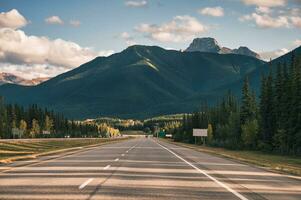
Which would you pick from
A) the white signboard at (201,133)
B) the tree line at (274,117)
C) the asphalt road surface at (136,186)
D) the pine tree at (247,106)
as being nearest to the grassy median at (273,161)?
the asphalt road surface at (136,186)

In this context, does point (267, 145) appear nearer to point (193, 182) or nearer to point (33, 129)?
point (193, 182)

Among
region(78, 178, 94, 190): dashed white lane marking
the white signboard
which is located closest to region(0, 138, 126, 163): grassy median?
region(78, 178, 94, 190): dashed white lane marking

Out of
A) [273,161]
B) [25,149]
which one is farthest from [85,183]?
[25,149]

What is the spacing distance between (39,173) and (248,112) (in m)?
83.6

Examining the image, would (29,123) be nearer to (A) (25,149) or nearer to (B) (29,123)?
(B) (29,123)

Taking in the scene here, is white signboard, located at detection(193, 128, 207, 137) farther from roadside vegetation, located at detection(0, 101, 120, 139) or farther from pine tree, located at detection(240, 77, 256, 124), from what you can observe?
roadside vegetation, located at detection(0, 101, 120, 139)

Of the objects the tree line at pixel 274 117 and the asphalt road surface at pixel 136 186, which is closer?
the asphalt road surface at pixel 136 186

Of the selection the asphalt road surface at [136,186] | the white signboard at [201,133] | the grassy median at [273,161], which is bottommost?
the grassy median at [273,161]

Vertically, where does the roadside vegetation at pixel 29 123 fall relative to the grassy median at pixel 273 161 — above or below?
above

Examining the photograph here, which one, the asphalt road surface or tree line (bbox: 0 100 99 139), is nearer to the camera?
the asphalt road surface

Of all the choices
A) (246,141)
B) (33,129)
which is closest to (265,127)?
(246,141)

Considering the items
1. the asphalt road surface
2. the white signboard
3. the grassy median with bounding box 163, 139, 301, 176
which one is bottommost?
the grassy median with bounding box 163, 139, 301, 176

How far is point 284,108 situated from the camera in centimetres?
7425

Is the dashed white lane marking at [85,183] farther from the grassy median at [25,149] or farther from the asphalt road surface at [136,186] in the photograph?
the grassy median at [25,149]
